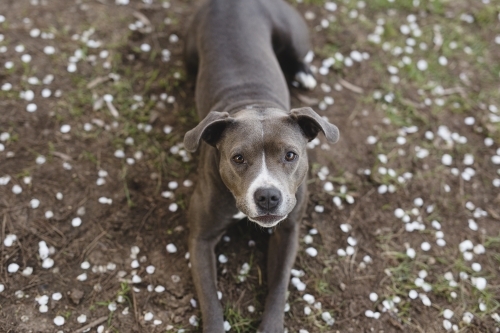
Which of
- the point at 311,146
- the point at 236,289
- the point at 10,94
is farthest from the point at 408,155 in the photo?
the point at 10,94

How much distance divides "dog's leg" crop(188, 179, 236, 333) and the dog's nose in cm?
74

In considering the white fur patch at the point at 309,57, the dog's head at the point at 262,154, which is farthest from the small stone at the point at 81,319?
the white fur patch at the point at 309,57

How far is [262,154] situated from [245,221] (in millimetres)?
1344

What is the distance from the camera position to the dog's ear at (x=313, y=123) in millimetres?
4270

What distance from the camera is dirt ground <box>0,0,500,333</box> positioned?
492 cm

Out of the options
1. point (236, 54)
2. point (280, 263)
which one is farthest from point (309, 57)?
point (280, 263)

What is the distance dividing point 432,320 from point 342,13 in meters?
4.08

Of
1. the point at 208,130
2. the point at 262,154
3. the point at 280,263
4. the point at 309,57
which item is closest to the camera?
the point at 262,154

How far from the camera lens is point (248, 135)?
4.23m

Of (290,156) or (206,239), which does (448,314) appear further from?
(206,239)

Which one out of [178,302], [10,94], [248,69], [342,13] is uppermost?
[248,69]

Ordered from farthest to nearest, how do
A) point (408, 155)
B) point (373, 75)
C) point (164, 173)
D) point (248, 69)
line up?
point (373, 75) < point (408, 155) < point (164, 173) < point (248, 69)

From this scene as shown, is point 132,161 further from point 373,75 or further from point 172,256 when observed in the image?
point 373,75

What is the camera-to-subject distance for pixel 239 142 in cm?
421
